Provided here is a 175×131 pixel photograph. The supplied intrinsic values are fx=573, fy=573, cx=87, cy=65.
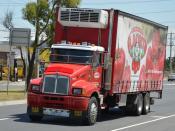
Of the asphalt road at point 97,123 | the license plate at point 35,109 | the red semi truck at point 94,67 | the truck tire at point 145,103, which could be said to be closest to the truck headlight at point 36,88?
the red semi truck at point 94,67

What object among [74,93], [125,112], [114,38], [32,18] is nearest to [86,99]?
[74,93]

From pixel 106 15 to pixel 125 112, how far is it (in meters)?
5.32

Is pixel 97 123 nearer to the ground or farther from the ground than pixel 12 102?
nearer to the ground

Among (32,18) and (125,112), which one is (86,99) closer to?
(125,112)

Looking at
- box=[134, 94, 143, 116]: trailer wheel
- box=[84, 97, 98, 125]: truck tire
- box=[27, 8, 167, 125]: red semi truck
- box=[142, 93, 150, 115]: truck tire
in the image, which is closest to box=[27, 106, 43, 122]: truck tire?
box=[27, 8, 167, 125]: red semi truck

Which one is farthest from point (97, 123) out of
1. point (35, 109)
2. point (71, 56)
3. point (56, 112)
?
point (71, 56)

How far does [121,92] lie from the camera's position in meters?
20.6

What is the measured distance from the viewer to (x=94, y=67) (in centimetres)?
1866

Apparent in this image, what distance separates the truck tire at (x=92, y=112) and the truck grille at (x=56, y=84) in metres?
0.89

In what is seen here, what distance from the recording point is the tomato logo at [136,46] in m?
21.5

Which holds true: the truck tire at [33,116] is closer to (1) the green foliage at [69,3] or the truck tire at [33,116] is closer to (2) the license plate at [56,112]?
(2) the license plate at [56,112]

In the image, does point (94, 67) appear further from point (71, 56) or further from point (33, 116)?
point (33, 116)

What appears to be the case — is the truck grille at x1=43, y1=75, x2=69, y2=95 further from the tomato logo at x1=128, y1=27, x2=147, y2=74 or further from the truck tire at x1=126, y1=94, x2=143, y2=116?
the truck tire at x1=126, y1=94, x2=143, y2=116

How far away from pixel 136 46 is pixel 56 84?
539 centimetres
